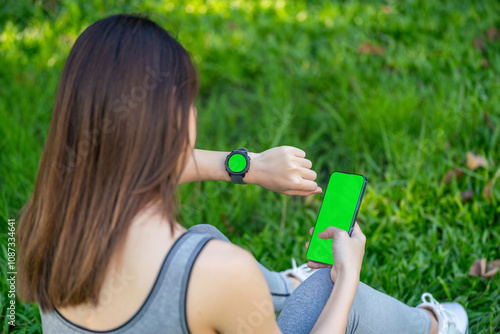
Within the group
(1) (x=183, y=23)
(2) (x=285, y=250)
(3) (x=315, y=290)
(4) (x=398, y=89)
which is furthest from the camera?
(1) (x=183, y=23)

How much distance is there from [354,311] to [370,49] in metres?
2.16

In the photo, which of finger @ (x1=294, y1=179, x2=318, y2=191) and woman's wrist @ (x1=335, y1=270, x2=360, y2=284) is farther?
finger @ (x1=294, y1=179, x2=318, y2=191)

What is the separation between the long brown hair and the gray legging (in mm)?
340

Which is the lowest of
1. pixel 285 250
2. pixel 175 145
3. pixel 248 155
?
pixel 285 250

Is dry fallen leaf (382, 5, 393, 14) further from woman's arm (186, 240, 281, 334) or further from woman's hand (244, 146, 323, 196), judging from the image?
woman's arm (186, 240, 281, 334)

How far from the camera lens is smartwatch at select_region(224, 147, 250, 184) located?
1.54 meters

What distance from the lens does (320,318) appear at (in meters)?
1.19

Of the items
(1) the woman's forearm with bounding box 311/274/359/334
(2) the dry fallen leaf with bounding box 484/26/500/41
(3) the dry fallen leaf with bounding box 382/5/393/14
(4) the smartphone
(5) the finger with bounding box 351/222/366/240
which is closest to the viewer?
(1) the woman's forearm with bounding box 311/274/359/334

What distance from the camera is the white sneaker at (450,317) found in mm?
1566

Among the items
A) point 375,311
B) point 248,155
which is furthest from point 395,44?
point 375,311

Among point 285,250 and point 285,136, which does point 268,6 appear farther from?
point 285,250

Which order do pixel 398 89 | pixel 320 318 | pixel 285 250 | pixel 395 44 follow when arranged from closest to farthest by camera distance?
pixel 320 318 → pixel 285 250 → pixel 398 89 → pixel 395 44

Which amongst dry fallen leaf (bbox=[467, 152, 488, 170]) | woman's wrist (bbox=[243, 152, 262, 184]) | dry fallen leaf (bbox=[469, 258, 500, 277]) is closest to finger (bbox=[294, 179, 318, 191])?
woman's wrist (bbox=[243, 152, 262, 184])

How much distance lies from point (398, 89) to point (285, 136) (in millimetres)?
677
